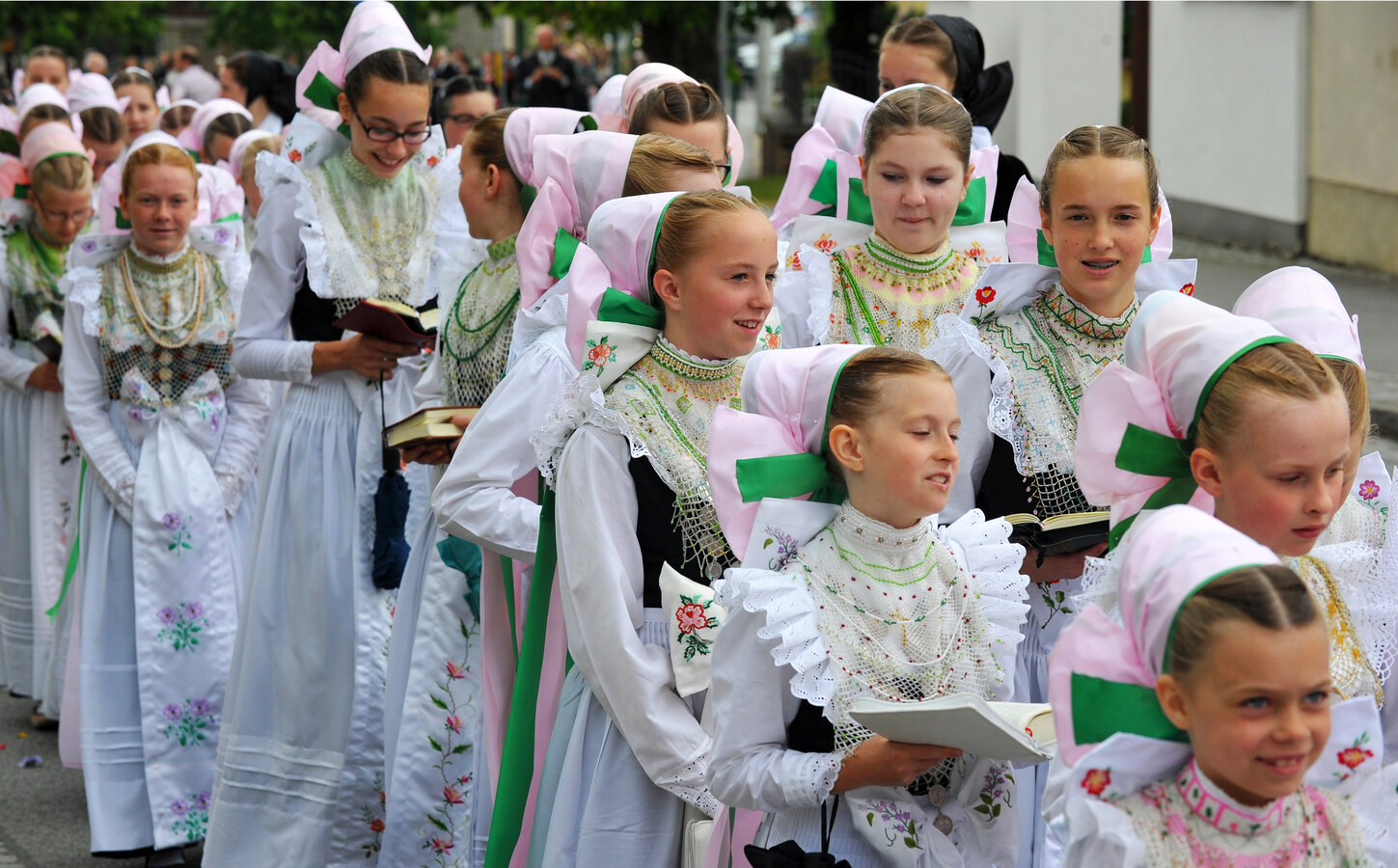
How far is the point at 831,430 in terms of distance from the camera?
8.98 feet

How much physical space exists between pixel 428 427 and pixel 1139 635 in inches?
93.9

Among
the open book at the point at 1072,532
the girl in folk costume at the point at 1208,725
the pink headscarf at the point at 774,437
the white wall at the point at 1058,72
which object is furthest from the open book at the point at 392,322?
the white wall at the point at 1058,72

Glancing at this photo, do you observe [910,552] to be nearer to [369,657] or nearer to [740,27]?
[369,657]

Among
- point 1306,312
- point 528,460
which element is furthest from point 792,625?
point 528,460

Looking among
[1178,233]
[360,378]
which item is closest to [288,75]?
[360,378]

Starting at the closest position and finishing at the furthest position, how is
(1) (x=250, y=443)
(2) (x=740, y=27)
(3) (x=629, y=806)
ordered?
(3) (x=629, y=806), (1) (x=250, y=443), (2) (x=740, y=27)

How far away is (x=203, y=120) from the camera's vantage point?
30.9 ft

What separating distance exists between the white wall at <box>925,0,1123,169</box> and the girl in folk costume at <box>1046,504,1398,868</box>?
16.4 metres

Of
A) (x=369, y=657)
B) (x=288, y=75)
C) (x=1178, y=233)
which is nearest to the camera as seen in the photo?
(x=369, y=657)

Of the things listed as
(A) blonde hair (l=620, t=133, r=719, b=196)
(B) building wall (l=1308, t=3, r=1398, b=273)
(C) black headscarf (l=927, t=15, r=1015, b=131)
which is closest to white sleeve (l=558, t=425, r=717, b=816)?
(A) blonde hair (l=620, t=133, r=719, b=196)

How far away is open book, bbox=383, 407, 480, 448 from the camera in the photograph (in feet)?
13.7

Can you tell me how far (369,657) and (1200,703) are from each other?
3345 millimetres

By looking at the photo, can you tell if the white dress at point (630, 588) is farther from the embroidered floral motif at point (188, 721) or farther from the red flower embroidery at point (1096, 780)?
the embroidered floral motif at point (188, 721)

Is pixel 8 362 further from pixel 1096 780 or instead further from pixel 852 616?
pixel 1096 780
